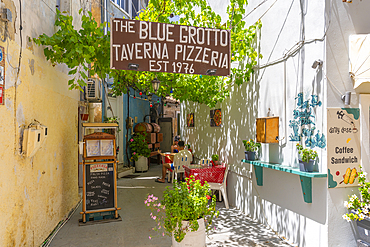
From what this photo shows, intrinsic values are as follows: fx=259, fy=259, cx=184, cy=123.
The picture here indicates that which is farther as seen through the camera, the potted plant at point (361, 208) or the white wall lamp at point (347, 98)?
the white wall lamp at point (347, 98)

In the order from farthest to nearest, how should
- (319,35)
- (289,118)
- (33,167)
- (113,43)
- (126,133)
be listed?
(126,133), (289,118), (33,167), (319,35), (113,43)

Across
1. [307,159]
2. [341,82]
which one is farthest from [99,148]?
[341,82]

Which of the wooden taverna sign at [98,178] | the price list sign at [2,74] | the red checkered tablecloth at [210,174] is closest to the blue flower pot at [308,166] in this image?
the red checkered tablecloth at [210,174]

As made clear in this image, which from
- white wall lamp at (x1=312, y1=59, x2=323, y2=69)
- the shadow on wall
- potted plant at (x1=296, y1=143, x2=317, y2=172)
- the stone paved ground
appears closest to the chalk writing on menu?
the stone paved ground

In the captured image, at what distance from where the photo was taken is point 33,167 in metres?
3.47

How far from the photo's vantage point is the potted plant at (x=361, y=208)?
2.97 meters

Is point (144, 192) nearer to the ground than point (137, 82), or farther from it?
nearer to the ground

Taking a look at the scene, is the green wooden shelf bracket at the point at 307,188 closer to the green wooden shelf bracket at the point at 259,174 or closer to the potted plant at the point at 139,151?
the green wooden shelf bracket at the point at 259,174

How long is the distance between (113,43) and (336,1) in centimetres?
278

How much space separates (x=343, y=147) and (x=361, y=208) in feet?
2.41

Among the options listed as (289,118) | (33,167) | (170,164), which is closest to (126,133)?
(170,164)

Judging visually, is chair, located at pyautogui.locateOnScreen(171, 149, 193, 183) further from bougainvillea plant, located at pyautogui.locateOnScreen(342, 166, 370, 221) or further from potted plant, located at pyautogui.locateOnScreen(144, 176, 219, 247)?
bougainvillea plant, located at pyautogui.locateOnScreen(342, 166, 370, 221)

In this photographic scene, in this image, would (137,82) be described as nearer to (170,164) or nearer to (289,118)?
(170,164)

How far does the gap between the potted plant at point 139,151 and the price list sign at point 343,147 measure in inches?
317
